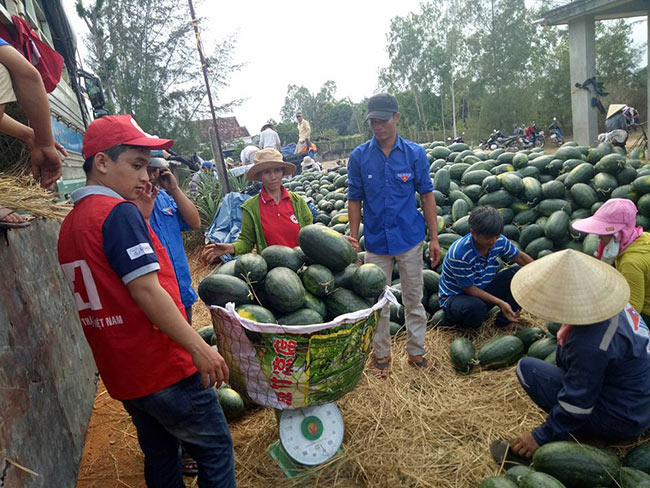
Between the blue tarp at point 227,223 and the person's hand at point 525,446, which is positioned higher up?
the blue tarp at point 227,223

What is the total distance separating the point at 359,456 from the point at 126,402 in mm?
1608

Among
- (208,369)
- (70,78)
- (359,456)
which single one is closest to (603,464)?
(359,456)

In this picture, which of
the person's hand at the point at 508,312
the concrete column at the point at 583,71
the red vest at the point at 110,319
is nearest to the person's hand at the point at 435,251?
the person's hand at the point at 508,312

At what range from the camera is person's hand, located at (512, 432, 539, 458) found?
8.80 feet

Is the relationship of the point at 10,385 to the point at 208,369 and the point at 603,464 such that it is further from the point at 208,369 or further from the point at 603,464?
the point at 603,464

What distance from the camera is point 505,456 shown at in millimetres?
2756

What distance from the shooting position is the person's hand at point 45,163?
2.52 m

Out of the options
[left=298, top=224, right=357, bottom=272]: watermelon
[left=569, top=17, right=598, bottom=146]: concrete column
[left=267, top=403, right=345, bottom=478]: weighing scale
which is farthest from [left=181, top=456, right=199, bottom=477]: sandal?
[left=569, top=17, right=598, bottom=146]: concrete column

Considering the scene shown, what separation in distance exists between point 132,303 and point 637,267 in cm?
330

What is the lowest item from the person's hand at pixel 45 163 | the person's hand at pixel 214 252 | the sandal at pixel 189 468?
the sandal at pixel 189 468

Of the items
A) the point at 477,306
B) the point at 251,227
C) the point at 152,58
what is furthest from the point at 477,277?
the point at 152,58

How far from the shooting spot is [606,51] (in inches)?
1235

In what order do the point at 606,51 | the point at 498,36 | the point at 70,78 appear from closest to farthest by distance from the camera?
the point at 70,78 < the point at 606,51 < the point at 498,36

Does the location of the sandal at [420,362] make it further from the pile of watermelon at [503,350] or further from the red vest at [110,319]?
the red vest at [110,319]
